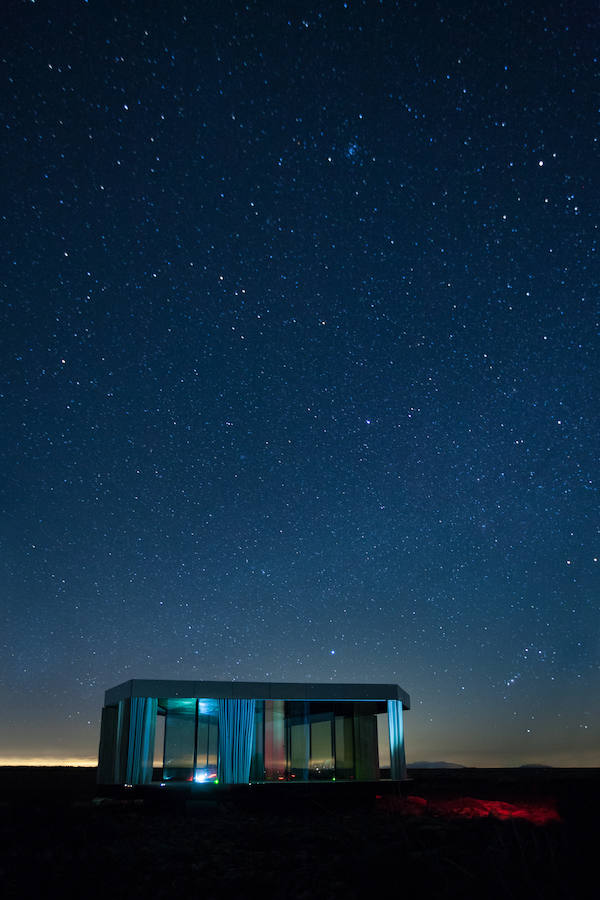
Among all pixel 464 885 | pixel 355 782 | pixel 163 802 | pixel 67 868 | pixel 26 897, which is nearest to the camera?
pixel 464 885

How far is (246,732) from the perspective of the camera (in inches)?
665

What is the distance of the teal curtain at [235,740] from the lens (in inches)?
654

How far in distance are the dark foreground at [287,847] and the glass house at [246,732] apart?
110cm

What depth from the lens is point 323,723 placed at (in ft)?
63.6

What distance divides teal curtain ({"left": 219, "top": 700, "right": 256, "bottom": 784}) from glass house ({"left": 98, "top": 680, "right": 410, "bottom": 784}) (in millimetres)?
23

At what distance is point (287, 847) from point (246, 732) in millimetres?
6513

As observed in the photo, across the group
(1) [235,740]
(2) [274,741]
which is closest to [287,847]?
(1) [235,740]

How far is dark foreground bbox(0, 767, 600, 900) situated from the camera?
20.7 feet

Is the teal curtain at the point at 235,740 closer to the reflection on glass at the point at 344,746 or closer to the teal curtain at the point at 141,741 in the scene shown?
the teal curtain at the point at 141,741

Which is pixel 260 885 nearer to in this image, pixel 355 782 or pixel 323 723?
pixel 355 782

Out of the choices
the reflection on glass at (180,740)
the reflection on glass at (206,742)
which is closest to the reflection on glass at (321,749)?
the reflection on glass at (206,742)

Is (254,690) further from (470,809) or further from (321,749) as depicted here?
(470,809)

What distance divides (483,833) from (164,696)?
8.84m

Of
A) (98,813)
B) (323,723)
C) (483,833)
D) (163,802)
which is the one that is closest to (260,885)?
(483,833)
